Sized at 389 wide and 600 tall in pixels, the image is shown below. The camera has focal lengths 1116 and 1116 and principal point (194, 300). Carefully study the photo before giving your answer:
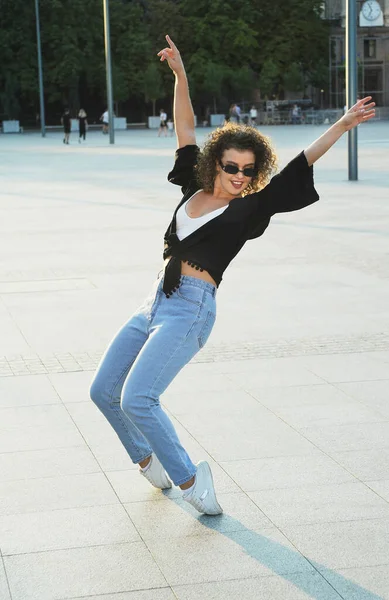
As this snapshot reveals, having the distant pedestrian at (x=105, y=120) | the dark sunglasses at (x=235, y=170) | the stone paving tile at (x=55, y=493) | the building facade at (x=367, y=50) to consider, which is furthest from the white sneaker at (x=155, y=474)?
the building facade at (x=367, y=50)

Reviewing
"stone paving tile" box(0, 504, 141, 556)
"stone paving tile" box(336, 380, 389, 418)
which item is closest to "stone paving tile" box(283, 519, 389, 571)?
"stone paving tile" box(0, 504, 141, 556)

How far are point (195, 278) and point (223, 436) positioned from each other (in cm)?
159

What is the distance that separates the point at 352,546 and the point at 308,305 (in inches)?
217

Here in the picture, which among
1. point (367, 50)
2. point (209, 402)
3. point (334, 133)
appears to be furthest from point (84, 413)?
point (367, 50)

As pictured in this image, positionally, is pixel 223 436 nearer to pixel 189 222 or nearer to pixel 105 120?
pixel 189 222

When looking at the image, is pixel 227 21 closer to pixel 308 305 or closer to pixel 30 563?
pixel 308 305

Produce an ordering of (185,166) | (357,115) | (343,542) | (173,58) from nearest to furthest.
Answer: (343,542)
(357,115)
(185,166)
(173,58)

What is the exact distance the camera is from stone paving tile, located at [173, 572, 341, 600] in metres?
4.16

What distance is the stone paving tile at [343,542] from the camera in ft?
14.7

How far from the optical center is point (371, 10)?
2672 inches

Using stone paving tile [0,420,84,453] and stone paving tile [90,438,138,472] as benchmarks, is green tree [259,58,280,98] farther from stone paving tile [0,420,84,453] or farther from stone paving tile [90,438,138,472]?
stone paving tile [90,438,138,472]

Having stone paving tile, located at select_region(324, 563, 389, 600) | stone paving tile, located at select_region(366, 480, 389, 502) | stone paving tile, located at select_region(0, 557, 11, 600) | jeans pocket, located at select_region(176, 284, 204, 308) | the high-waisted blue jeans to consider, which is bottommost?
stone paving tile, located at select_region(366, 480, 389, 502)

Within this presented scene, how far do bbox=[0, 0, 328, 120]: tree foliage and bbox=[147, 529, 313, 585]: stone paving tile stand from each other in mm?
66472

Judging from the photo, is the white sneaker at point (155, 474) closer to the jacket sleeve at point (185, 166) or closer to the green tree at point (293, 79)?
the jacket sleeve at point (185, 166)
